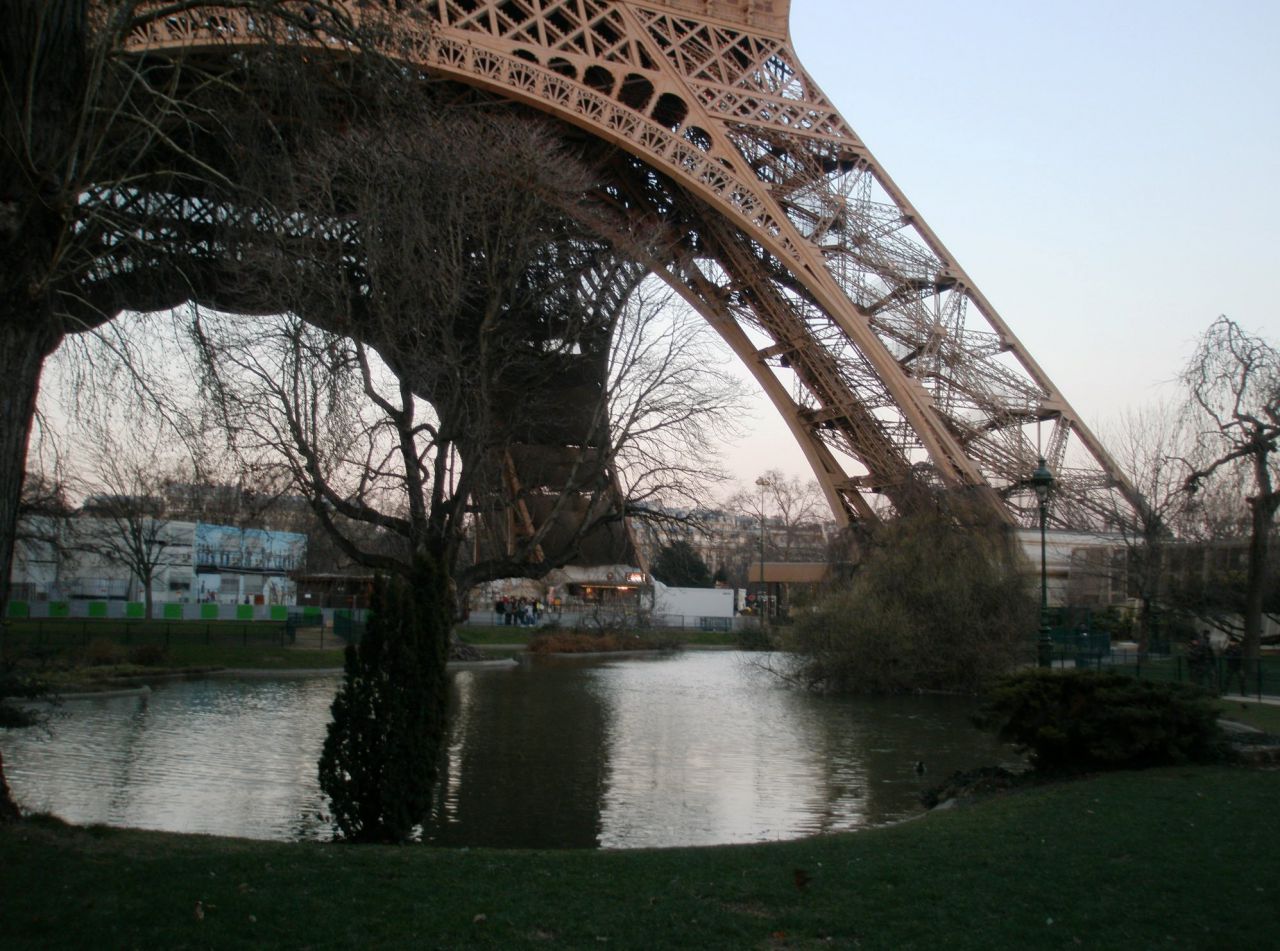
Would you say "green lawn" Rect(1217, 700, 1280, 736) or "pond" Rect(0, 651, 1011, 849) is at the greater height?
"green lawn" Rect(1217, 700, 1280, 736)

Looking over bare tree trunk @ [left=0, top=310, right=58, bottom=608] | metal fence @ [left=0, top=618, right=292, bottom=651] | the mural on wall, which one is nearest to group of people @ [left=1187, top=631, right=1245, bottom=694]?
bare tree trunk @ [left=0, top=310, right=58, bottom=608]

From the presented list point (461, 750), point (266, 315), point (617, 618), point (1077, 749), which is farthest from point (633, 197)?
point (1077, 749)

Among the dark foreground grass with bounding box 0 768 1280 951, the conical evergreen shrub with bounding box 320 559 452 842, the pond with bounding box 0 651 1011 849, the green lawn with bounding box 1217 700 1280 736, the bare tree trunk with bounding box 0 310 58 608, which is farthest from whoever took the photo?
the green lawn with bounding box 1217 700 1280 736

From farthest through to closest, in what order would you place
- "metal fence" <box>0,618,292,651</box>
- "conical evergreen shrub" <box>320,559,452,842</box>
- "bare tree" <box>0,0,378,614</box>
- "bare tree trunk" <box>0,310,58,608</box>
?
"metal fence" <box>0,618,292,651</box>
"conical evergreen shrub" <box>320,559,452,842</box>
"bare tree trunk" <box>0,310,58,608</box>
"bare tree" <box>0,0,378,614</box>

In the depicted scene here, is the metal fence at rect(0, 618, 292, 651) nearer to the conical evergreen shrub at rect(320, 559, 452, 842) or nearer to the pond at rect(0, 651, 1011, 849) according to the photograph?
the pond at rect(0, 651, 1011, 849)

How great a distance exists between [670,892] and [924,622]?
742 inches

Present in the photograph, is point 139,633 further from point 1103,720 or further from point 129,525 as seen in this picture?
point 1103,720

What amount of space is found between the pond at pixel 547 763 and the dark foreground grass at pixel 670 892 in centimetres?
220

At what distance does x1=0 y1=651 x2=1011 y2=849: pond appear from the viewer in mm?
10219

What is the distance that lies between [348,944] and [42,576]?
47.1m

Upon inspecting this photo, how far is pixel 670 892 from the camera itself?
6.45 metres

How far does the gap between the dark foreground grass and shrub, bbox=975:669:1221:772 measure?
3447 mm

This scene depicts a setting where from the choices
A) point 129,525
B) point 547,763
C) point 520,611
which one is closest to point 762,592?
point 520,611

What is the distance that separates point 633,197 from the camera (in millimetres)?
33562
